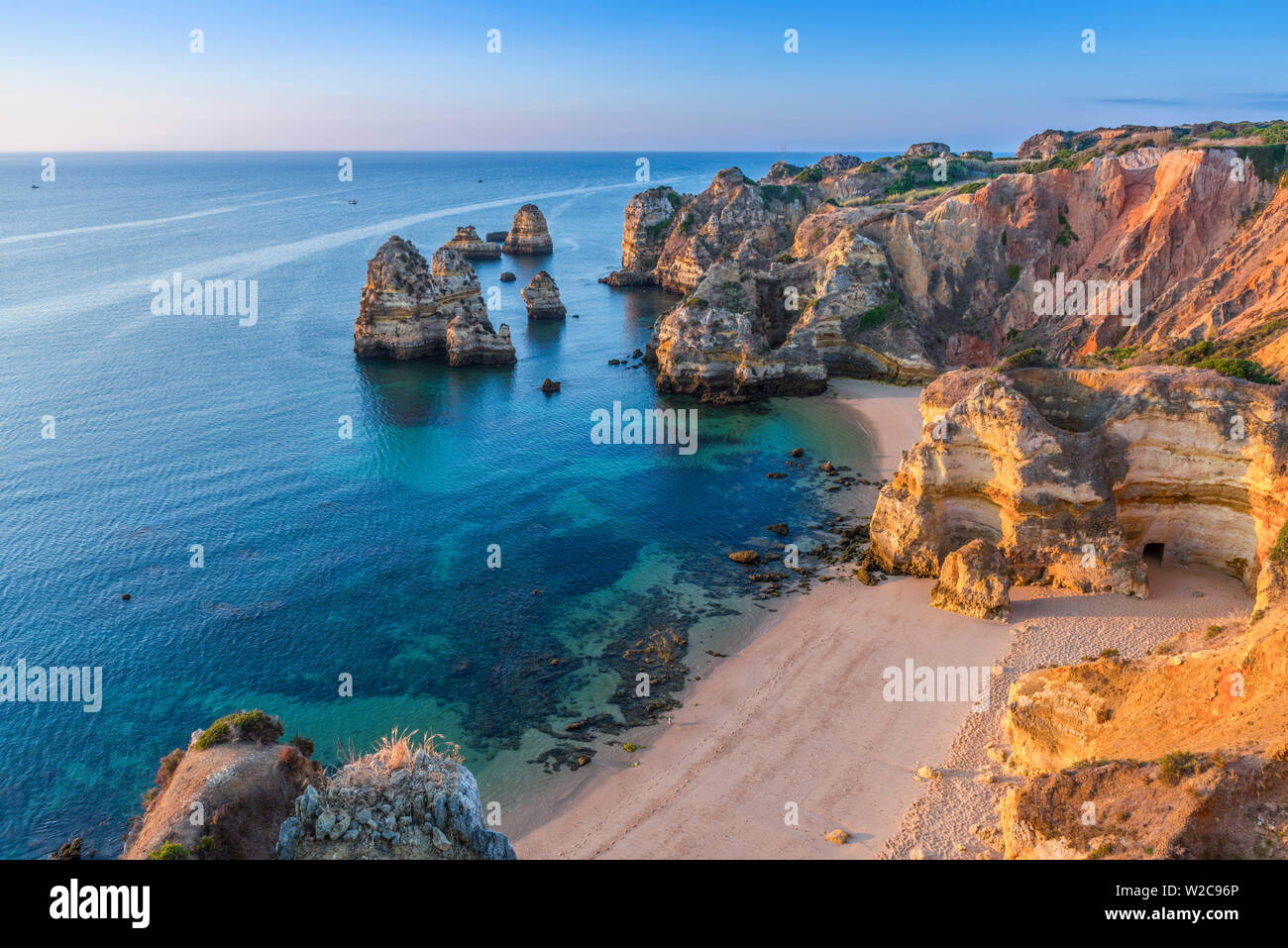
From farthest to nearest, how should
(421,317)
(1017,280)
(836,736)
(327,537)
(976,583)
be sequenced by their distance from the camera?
(421,317) → (1017,280) → (327,537) → (976,583) → (836,736)

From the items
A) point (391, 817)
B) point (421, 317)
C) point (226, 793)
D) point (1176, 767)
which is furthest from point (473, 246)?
point (1176, 767)

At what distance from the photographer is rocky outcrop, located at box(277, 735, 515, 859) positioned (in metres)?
16.7

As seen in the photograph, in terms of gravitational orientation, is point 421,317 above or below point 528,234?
below

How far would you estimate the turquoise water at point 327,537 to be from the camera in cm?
3472

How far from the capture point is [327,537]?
49.3 metres

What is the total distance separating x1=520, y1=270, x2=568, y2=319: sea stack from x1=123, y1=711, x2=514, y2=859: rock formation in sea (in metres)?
80.6

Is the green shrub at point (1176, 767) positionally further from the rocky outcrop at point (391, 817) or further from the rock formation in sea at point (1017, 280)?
the rock formation in sea at point (1017, 280)

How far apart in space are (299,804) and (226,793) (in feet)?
29.7

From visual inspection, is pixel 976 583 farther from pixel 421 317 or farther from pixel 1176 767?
pixel 421 317

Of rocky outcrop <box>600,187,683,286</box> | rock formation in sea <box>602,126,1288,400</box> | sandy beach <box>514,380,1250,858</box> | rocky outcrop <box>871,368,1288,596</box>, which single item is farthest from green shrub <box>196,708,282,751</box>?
rocky outcrop <box>600,187,683,286</box>

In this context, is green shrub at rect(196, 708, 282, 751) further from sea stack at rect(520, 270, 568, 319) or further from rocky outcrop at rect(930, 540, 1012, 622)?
sea stack at rect(520, 270, 568, 319)

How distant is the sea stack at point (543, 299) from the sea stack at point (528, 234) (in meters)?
50.8

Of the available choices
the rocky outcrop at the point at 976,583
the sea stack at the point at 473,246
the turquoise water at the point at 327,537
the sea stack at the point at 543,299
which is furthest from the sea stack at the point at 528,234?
the rocky outcrop at the point at 976,583

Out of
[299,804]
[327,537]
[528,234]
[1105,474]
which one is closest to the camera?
[299,804]
